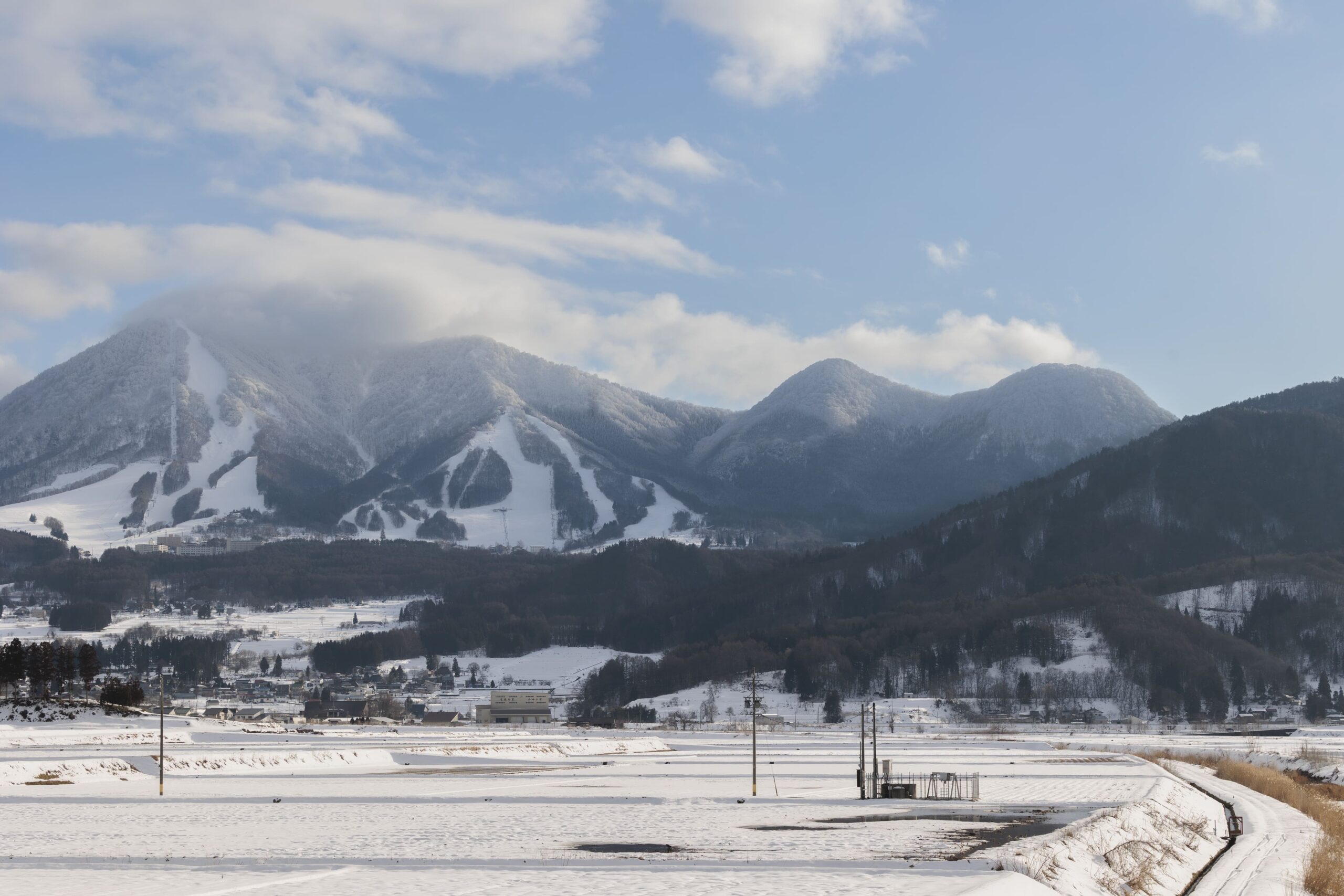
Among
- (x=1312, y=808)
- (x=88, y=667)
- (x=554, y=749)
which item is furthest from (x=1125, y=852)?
(x=88, y=667)

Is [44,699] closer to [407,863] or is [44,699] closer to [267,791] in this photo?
Answer: [267,791]

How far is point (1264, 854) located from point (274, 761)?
73.4 m

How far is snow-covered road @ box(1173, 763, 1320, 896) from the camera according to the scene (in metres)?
39.9

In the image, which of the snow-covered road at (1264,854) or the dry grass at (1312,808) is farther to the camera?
the dry grass at (1312,808)

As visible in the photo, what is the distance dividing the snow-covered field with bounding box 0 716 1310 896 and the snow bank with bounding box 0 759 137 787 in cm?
22

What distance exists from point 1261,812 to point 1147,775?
18.5 m

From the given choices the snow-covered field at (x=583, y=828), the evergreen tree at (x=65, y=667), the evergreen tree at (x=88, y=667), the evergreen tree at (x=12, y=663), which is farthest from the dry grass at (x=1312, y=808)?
the evergreen tree at (x=88, y=667)

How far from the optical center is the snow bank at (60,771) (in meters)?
76.3

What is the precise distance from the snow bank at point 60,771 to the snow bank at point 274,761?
4439mm

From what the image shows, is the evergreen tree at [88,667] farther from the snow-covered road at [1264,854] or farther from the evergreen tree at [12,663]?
the snow-covered road at [1264,854]

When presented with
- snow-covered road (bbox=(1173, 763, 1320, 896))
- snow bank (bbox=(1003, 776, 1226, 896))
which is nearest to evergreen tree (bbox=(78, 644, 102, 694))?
snow-covered road (bbox=(1173, 763, 1320, 896))

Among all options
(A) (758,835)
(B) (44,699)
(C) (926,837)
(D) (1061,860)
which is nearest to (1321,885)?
(D) (1061,860)

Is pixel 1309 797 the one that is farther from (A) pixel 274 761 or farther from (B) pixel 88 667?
(B) pixel 88 667

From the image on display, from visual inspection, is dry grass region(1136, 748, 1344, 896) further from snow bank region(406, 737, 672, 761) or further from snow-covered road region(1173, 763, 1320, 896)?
snow bank region(406, 737, 672, 761)
